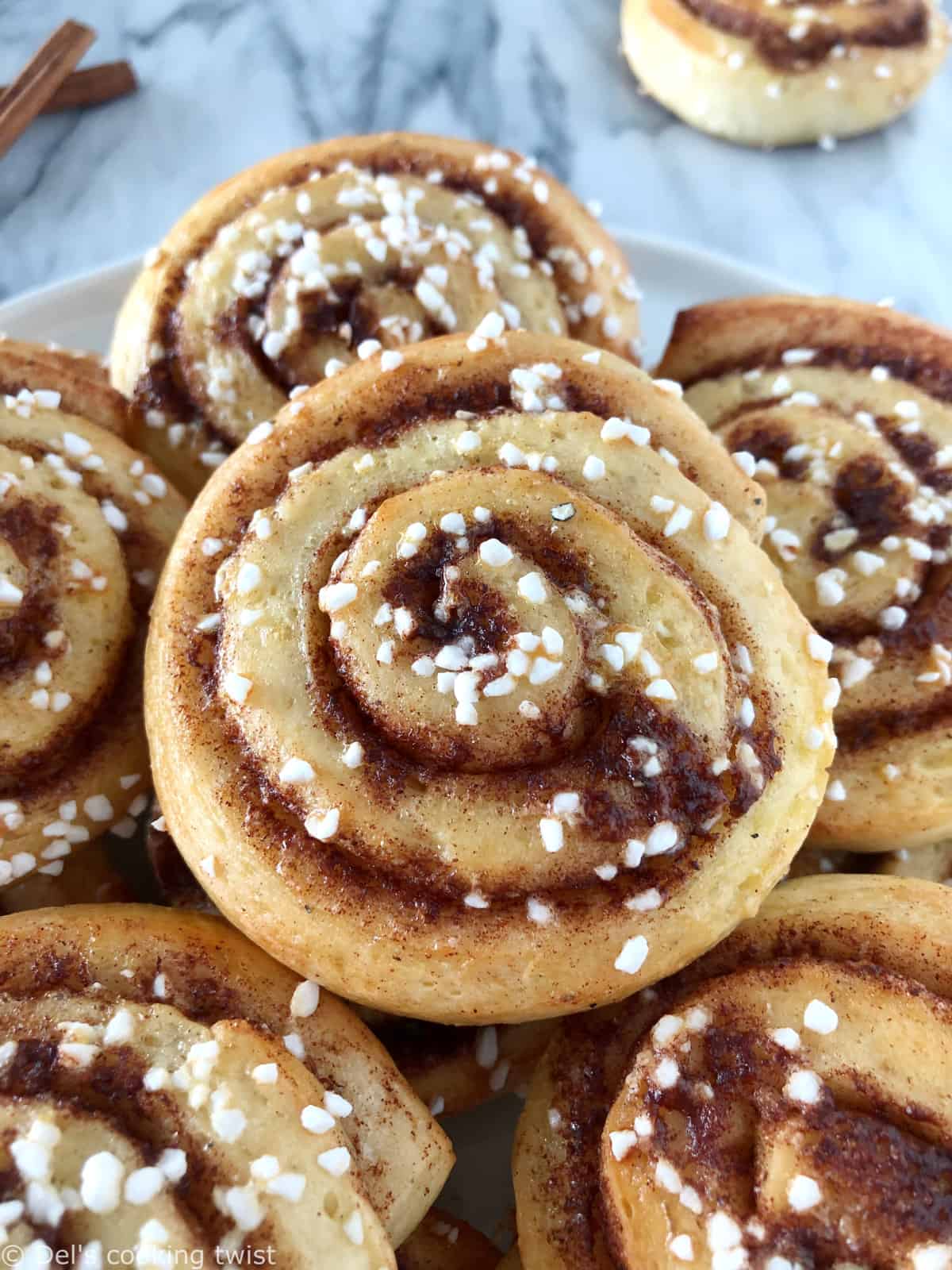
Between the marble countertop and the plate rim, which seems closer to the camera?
the plate rim

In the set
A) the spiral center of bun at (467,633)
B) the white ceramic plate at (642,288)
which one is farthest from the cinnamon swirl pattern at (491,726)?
the white ceramic plate at (642,288)

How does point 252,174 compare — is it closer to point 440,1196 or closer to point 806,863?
point 806,863

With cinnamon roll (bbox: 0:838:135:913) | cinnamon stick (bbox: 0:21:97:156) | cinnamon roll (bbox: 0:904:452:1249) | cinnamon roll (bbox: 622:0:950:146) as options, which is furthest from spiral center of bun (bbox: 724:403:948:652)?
cinnamon stick (bbox: 0:21:97:156)

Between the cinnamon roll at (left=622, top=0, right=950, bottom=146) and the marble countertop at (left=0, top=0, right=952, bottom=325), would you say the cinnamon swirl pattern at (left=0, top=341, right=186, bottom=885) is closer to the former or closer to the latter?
the marble countertop at (left=0, top=0, right=952, bottom=325)

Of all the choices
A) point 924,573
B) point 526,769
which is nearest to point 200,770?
point 526,769

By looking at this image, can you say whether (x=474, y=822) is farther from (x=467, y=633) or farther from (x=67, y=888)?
(x=67, y=888)

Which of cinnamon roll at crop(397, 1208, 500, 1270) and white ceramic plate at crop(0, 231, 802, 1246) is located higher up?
white ceramic plate at crop(0, 231, 802, 1246)

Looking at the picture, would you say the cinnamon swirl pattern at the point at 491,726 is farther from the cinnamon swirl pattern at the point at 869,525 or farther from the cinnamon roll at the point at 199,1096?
the cinnamon swirl pattern at the point at 869,525
